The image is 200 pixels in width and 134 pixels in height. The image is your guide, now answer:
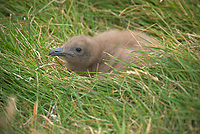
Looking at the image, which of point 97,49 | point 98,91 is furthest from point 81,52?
point 98,91

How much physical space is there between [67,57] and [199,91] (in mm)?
1765

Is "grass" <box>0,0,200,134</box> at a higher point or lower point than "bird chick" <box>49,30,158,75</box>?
lower

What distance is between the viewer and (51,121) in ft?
7.86

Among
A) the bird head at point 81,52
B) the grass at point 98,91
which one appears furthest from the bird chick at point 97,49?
the grass at point 98,91

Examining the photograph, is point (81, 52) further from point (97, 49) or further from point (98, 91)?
point (98, 91)

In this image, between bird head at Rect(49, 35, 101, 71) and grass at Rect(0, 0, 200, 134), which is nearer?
grass at Rect(0, 0, 200, 134)

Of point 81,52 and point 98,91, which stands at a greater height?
point 81,52

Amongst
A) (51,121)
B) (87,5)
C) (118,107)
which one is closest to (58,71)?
(51,121)

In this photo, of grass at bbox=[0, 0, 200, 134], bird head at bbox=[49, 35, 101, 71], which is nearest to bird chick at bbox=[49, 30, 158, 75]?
bird head at bbox=[49, 35, 101, 71]

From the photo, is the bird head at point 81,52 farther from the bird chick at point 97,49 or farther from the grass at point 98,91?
the grass at point 98,91

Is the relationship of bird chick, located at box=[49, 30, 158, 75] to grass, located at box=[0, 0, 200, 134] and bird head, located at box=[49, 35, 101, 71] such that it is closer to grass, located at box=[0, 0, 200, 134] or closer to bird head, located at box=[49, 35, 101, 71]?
bird head, located at box=[49, 35, 101, 71]

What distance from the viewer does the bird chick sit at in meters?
2.91

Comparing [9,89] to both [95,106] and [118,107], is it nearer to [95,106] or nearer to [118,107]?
[95,106]

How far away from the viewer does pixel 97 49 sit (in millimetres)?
2988
